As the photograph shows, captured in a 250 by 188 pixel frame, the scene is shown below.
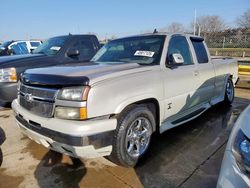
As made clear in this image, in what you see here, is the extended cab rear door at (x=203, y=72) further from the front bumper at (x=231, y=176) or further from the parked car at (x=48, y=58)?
the front bumper at (x=231, y=176)

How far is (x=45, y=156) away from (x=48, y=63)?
2740 millimetres

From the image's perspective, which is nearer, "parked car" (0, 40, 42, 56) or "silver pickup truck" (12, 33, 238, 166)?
"silver pickup truck" (12, 33, 238, 166)

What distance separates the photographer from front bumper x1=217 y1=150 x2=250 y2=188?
5.34 ft

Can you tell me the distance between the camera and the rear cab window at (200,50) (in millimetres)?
4633

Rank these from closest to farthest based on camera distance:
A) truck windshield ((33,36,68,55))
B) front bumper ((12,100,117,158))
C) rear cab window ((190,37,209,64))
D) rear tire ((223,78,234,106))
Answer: front bumper ((12,100,117,158)), rear cab window ((190,37,209,64)), rear tire ((223,78,234,106)), truck windshield ((33,36,68,55))

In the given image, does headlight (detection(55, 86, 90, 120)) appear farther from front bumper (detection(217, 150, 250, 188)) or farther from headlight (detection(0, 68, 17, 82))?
headlight (detection(0, 68, 17, 82))

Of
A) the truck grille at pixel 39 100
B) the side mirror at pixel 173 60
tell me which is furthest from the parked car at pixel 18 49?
the side mirror at pixel 173 60

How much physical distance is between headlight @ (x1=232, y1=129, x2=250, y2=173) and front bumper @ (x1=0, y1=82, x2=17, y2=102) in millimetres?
4471

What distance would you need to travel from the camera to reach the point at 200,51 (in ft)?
15.8

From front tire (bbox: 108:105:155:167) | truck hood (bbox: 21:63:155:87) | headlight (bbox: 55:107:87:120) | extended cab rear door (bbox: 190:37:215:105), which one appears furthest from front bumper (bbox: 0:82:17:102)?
extended cab rear door (bbox: 190:37:215:105)

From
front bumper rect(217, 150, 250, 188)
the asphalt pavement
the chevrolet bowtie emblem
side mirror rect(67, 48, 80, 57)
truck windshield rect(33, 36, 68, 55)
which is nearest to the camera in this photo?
front bumper rect(217, 150, 250, 188)

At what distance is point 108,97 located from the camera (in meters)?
2.76

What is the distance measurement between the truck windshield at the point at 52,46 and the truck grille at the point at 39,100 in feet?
10.1

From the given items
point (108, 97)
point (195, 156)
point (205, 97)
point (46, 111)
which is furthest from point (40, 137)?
point (205, 97)
